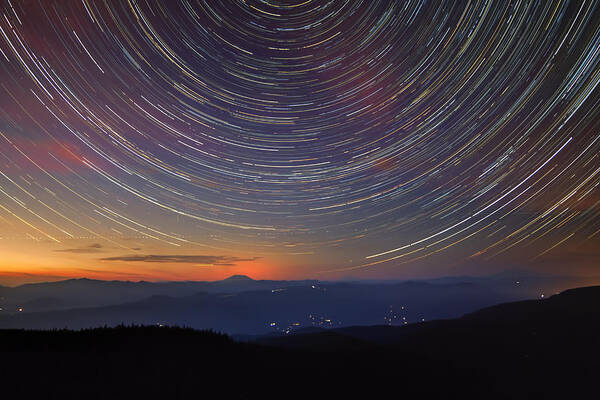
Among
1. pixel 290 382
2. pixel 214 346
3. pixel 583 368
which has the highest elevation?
pixel 214 346

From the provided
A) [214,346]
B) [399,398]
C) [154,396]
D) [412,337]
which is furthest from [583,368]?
[154,396]

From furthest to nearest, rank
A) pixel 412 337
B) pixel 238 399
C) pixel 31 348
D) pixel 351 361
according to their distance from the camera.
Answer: pixel 412 337 → pixel 351 361 → pixel 31 348 → pixel 238 399

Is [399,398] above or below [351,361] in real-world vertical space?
below

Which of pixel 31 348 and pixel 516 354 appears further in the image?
pixel 516 354

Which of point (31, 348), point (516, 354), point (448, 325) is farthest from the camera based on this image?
point (448, 325)

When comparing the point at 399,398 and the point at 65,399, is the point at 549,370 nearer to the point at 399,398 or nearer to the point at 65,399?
the point at 399,398

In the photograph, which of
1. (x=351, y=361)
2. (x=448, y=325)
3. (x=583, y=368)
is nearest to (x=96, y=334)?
(x=351, y=361)
